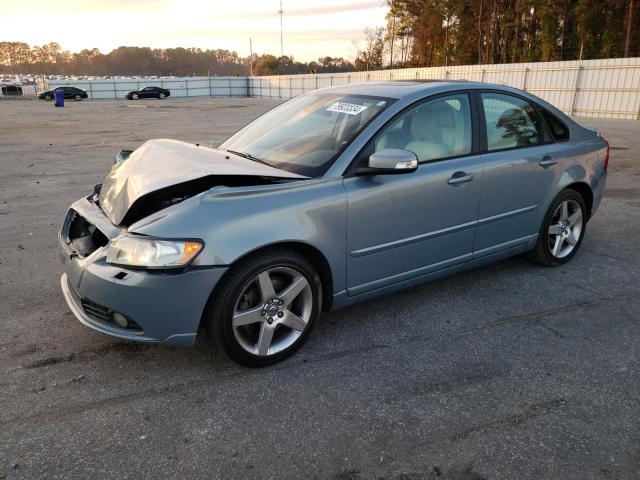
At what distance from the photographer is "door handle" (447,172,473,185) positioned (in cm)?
345

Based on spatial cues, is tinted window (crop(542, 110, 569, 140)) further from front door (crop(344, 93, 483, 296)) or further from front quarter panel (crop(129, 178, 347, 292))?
front quarter panel (crop(129, 178, 347, 292))

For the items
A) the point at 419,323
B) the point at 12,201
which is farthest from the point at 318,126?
the point at 12,201

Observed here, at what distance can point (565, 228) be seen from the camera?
4.45 m

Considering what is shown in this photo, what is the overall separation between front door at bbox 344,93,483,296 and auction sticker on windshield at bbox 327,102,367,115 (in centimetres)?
28

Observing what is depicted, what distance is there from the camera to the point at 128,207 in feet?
9.39

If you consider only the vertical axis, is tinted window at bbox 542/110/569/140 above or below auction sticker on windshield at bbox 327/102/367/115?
below

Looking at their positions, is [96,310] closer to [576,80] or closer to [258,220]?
[258,220]

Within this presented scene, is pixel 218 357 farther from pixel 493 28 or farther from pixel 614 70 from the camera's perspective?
pixel 493 28

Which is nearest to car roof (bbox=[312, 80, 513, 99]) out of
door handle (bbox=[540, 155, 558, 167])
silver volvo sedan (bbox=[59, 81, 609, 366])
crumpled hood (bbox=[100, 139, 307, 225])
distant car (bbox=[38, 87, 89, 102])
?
silver volvo sedan (bbox=[59, 81, 609, 366])

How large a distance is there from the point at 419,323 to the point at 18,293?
301cm

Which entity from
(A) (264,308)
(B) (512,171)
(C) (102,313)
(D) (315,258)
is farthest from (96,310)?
(B) (512,171)

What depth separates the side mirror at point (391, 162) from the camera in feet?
9.68

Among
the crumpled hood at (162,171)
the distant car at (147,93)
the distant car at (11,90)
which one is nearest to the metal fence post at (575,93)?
the crumpled hood at (162,171)

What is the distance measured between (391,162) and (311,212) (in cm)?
55
